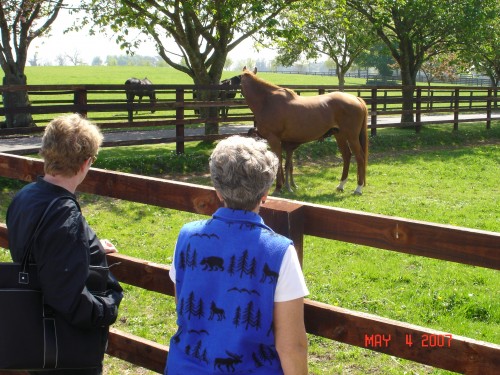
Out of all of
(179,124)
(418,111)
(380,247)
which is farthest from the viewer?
(418,111)

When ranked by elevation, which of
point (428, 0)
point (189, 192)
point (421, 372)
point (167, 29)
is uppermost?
point (428, 0)

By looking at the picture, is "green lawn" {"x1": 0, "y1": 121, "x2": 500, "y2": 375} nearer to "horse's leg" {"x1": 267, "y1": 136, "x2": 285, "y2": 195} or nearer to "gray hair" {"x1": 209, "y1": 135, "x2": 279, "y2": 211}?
"horse's leg" {"x1": 267, "y1": 136, "x2": 285, "y2": 195}

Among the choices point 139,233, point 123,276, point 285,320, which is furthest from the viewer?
point 139,233

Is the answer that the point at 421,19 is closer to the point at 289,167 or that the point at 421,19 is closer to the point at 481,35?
the point at 481,35

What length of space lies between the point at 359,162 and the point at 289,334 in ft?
27.3

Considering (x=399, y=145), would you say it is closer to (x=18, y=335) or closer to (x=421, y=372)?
Result: (x=421, y=372)

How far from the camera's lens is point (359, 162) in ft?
32.4

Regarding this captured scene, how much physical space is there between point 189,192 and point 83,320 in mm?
791

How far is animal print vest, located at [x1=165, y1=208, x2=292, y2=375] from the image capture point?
5.89 ft

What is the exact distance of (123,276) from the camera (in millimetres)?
2885

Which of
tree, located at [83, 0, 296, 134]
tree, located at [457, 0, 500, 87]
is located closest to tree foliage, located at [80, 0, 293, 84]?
tree, located at [83, 0, 296, 134]

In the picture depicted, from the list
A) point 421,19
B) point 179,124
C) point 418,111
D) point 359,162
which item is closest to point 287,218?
point 359,162

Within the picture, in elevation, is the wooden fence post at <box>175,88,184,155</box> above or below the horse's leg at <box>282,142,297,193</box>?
above

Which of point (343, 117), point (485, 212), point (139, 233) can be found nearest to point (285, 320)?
point (139, 233)
